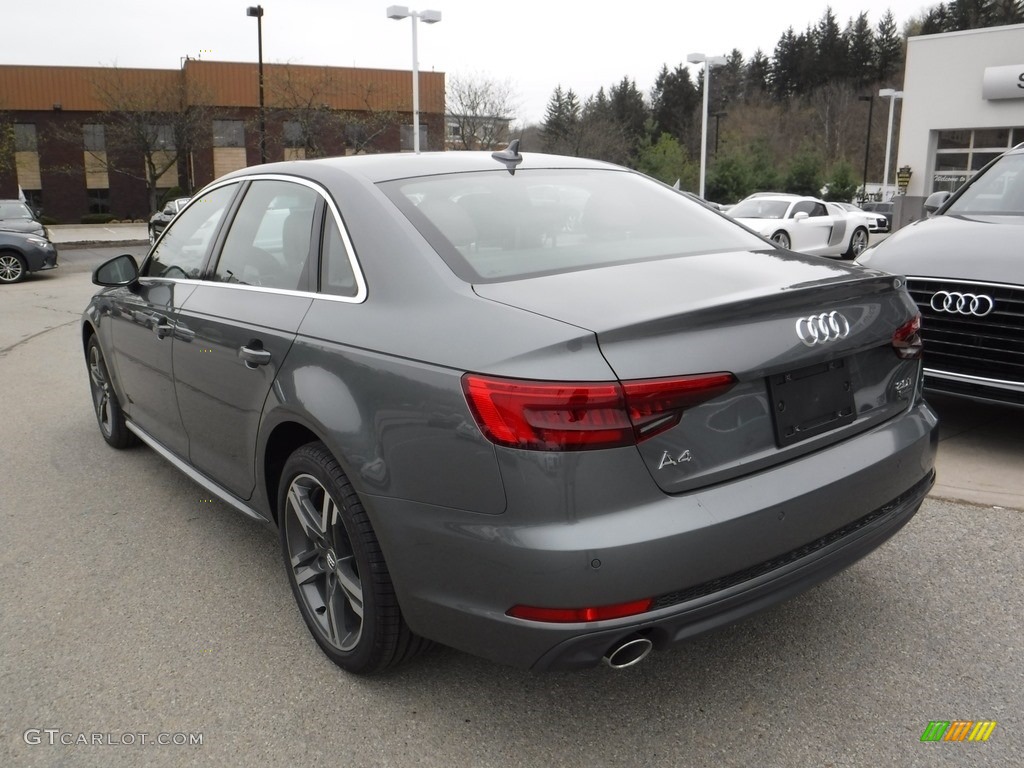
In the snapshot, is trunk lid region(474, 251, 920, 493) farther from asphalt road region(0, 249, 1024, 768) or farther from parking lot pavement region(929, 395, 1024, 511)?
parking lot pavement region(929, 395, 1024, 511)

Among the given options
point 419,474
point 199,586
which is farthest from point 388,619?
point 199,586

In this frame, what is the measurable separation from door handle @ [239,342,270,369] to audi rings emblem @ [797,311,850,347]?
1.74 m

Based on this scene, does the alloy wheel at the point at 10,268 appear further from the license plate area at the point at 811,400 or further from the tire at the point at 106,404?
the license plate area at the point at 811,400

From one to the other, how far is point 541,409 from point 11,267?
59.3 ft

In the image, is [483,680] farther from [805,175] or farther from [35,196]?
[35,196]

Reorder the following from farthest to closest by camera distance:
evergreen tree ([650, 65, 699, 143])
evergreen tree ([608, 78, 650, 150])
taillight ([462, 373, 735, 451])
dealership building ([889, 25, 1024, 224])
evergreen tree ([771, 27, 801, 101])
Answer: evergreen tree ([771, 27, 801, 101])
evergreen tree ([650, 65, 699, 143])
evergreen tree ([608, 78, 650, 150])
dealership building ([889, 25, 1024, 224])
taillight ([462, 373, 735, 451])

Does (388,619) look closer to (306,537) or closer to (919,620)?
(306,537)

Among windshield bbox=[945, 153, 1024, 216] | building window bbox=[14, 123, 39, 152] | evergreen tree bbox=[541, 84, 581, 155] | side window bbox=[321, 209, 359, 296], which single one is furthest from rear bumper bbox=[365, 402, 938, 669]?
building window bbox=[14, 123, 39, 152]

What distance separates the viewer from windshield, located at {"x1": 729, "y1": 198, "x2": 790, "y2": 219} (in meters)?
18.6

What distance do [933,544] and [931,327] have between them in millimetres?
1635

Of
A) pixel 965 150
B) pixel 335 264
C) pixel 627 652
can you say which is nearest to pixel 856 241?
pixel 965 150

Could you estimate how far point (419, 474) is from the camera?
232 centimetres

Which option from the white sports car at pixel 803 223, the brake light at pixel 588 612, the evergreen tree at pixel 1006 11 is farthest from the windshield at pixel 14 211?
the evergreen tree at pixel 1006 11

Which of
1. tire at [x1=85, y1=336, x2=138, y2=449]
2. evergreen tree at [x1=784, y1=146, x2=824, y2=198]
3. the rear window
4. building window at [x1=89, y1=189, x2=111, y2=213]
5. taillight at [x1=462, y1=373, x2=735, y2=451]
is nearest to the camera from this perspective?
taillight at [x1=462, y1=373, x2=735, y2=451]
